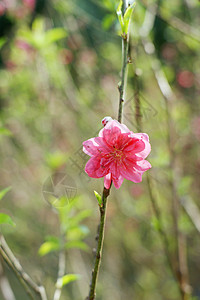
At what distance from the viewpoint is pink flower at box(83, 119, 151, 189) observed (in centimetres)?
80

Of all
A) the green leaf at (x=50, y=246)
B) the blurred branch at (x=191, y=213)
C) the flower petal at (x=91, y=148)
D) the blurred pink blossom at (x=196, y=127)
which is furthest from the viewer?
the blurred pink blossom at (x=196, y=127)

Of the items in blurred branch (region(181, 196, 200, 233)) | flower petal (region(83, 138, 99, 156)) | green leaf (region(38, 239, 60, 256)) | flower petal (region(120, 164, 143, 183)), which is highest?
flower petal (region(83, 138, 99, 156))

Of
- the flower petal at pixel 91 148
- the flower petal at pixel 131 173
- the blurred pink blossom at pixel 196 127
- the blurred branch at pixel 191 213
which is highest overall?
the flower petal at pixel 91 148

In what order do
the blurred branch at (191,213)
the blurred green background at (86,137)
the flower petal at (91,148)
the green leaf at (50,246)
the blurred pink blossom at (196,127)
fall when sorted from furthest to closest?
the blurred green background at (86,137) → the blurred pink blossom at (196,127) → the blurred branch at (191,213) → the green leaf at (50,246) → the flower petal at (91,148)

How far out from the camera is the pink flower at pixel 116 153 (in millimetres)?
801

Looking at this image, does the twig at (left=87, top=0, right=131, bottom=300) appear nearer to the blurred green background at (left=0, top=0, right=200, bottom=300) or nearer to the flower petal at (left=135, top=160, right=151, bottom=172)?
the flower petal at (left=135, top=160, right=151, bottom=172)

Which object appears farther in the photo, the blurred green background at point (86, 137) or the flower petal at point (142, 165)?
the blurred green background at point (86, 137)

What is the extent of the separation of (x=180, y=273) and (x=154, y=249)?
2254mm

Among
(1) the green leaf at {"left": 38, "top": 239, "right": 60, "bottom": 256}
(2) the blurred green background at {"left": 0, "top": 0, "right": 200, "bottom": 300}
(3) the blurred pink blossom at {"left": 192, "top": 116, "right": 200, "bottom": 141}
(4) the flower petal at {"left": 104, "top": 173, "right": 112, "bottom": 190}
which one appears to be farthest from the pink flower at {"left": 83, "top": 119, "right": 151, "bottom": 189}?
(3) the blurred pink blossom at {"left": 192, "top": 116, "right": 200, "bottom": 141}

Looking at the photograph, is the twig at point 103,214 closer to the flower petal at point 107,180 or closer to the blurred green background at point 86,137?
the flower petal at point 107,180

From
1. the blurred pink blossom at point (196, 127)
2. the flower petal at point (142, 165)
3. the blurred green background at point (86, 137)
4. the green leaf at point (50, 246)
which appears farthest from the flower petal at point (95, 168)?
the blurred pink blossom at point (196, 127)

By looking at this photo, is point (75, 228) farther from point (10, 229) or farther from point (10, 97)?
point (10, 97)

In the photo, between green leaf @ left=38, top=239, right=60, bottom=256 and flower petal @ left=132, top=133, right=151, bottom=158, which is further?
green leaf @ left=38, top=239, right=60, bottom=256

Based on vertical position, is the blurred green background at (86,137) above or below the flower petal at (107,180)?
below
